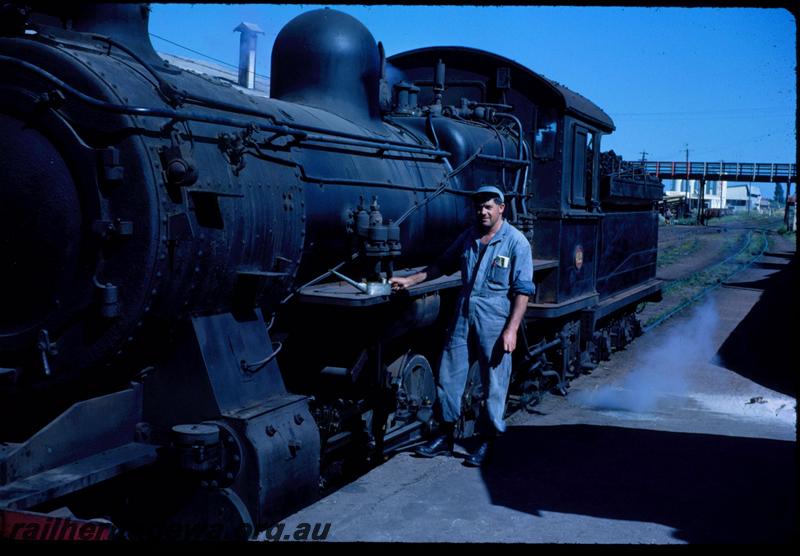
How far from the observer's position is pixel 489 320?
17.2 ft

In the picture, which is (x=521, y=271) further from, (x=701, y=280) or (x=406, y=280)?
(x=701, y=280)

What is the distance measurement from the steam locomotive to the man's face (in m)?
0.58

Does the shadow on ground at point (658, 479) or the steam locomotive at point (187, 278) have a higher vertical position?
the steam locomotive at point (187, 278)

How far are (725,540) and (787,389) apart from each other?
5.53 meters

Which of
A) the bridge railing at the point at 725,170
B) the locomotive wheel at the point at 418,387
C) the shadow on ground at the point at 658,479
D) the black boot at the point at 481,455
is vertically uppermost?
the bridge railing at the point at 725,170

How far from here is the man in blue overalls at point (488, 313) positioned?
17.2ft

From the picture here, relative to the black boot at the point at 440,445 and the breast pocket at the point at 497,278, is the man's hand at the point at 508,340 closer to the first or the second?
the breast pocket at the point at 497,278

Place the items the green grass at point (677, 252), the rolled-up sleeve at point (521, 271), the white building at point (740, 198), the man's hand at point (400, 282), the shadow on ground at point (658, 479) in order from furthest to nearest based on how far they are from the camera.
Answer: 1. the white building at point (740, 198)
2. the green grass at point (677, 252)
3. the man's hand at point (400, 282)
4. the rolled-up sleeve at point (521, 271)
5. the shadow on ground at point (658, 479)

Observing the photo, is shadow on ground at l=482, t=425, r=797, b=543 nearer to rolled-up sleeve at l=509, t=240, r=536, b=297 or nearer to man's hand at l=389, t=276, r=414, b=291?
rolled-up sleeve at l=509, t=240, r=536, b=297

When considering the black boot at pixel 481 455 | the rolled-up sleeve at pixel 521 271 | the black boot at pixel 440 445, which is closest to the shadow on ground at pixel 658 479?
the black boot at pixel 481 455

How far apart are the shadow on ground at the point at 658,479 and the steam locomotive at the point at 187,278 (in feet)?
3.56

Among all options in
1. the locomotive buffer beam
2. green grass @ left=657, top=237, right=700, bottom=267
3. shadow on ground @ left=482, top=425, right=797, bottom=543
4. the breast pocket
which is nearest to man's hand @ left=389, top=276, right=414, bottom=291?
the breast pocket

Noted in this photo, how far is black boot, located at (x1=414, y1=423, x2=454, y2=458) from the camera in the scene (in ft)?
17.6

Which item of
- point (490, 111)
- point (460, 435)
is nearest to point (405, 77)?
point (490, 111)
